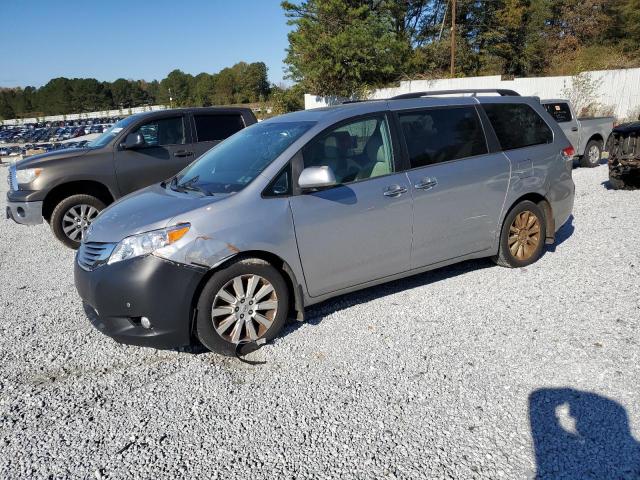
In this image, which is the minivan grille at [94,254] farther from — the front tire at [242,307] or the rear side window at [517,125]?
the rear side window at [517,125]

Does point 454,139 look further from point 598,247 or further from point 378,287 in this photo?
point 598,247

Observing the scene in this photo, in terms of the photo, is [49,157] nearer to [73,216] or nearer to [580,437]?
[73,216]

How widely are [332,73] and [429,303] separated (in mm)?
29032

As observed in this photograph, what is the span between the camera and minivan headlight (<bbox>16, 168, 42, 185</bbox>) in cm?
673

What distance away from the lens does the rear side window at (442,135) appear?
4238 mm

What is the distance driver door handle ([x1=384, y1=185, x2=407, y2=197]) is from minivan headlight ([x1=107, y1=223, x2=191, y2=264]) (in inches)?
65.0

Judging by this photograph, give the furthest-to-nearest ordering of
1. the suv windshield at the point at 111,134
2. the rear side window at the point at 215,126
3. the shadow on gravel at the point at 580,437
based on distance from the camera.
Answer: the rear side window at the point at 215,126, the suv windshield at the point at 111,134, the shadow on gravel at the point at 580,437

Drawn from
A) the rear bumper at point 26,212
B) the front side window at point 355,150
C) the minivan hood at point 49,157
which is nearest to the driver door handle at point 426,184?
the front side window at point 355,150

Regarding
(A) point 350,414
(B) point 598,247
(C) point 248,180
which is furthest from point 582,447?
(B) point 598,247

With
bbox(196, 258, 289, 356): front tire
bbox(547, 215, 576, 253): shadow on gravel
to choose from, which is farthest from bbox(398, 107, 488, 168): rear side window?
bbox(547, 215, 576, 253): shadow on gravel

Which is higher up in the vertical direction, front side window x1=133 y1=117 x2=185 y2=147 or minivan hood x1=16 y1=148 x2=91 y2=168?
front side window x1=133 y1=117 x2=185 y2=147

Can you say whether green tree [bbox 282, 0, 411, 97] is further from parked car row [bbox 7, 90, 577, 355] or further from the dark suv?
parked car row [bbox 7, 90, 577, 355]

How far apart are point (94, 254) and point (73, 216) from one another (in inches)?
158

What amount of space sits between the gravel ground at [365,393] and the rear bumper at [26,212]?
2381 mm
